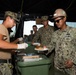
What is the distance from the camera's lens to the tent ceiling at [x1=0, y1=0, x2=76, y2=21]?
16.9ft

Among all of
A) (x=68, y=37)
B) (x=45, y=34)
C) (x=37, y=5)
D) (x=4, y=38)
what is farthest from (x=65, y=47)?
(x=37, y=5)

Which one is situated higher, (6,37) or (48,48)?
(6,37)

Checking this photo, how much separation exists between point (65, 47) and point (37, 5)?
309 cm

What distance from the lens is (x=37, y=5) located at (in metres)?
5.38

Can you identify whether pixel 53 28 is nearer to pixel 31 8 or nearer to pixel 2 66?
pixel 31 8

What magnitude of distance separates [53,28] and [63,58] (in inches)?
95.5

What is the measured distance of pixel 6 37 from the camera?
243 cm

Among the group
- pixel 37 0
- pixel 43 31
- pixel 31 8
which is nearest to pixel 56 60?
pixel 43 31

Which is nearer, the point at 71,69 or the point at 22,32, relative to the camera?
the point at 71,69

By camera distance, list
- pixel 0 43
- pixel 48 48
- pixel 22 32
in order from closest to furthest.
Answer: pixel 0 43, pixel 48 48, pixel 22 32

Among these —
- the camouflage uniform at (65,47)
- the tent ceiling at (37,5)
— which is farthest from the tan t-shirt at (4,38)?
the tent ceiling at (37,5)

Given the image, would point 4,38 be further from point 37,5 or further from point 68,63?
point 37,5

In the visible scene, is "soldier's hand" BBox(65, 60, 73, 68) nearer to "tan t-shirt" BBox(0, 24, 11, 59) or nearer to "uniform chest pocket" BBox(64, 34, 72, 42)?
"uniform chest pocket" BBox(64, 34, 72, 42)

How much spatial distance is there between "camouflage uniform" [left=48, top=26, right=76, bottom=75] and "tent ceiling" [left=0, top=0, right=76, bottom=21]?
259 cm
